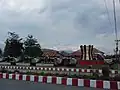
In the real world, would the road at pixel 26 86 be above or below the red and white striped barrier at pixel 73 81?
below

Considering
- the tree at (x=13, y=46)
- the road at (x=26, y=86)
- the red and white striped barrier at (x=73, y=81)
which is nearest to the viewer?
the red and white striped barrier at (x=73, y=81)

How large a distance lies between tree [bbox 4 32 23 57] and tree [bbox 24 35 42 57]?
283 centimetres

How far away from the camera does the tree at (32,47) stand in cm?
10286

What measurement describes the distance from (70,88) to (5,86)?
8.51 ft

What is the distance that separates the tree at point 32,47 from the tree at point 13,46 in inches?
111

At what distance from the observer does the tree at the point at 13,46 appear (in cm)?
9831

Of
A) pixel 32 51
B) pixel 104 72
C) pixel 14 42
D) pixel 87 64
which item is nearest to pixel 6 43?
pixel 14 42

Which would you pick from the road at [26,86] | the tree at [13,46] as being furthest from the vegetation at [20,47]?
the road at [26,86]

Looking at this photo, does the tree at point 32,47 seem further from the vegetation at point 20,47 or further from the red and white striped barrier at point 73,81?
the red and white striped barrier at point 73,81

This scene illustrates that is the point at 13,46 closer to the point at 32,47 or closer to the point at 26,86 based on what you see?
the point at 32,47

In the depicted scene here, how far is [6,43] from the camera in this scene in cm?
10256

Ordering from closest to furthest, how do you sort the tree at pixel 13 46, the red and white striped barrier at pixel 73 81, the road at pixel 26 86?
1. the red and white striped barrier at pixel 73 81
2. the road at pixel 26 86
3. the tree at pixel 13 46

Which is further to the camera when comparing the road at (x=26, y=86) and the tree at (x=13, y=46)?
the tree at (x=13, y=46)

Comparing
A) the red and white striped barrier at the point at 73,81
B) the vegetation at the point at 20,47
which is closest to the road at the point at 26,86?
the red and white striped barrier at the point at 73,81
